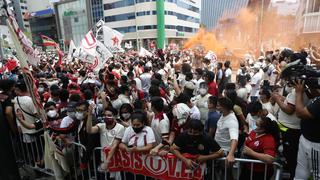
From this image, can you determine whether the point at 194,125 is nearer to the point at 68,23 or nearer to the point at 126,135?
the point at 126,135

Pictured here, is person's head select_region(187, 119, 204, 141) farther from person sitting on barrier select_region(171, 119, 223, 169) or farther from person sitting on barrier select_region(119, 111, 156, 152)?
person sitting on barrier select_region(119, 111, 156, 152)

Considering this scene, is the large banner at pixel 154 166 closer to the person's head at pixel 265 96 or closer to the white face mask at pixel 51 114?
the white face mask at pixel 51 114

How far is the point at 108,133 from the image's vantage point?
3.71 metres

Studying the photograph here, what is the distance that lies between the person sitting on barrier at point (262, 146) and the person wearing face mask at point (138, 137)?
133cm

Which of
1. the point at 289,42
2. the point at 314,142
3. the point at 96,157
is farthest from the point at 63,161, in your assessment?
the point at 289,42

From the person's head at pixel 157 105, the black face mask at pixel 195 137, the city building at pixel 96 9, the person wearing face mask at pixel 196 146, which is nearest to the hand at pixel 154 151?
the person wearing face mask at pixel 196 146

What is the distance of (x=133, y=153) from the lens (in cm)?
348

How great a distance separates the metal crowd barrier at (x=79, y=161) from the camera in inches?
126

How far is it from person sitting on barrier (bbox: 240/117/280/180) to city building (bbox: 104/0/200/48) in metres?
48.3

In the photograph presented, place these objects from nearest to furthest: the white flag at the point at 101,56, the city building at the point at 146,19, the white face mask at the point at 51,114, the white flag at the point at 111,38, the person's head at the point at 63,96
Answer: the white face mask at the point at 51,114 < the person's head at the point at 63,96 < the white flag at the point at 101,56 < the white flag at the point at 111,38 < the city building at the point at 146,19

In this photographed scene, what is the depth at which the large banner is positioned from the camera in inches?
128

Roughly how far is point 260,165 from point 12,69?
11.7 m

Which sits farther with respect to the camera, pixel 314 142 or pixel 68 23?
pixel 68 23

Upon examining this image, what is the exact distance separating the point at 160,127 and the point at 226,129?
979 millimetres
